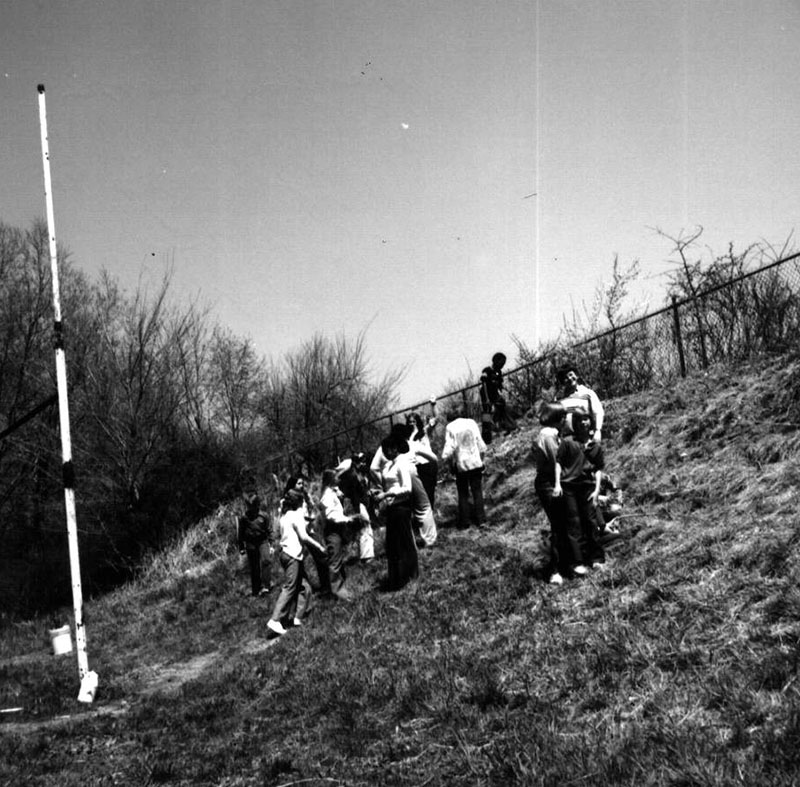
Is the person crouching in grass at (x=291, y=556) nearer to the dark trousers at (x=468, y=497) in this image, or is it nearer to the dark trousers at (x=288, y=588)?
the dark trousers at (x=288, y=588)

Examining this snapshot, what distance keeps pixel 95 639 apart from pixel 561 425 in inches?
397

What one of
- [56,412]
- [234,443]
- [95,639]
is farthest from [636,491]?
[56,412]

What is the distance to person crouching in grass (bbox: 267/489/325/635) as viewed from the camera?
35.4 ft

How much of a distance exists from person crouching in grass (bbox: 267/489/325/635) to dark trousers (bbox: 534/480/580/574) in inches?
133

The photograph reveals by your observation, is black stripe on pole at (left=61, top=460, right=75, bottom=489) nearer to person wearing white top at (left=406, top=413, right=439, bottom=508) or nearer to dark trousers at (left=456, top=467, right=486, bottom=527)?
person wearing white top at (left=406, top=413, right=439, bottom=508)

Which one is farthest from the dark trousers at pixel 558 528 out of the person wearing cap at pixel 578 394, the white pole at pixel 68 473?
the white pole at pixel 68 473

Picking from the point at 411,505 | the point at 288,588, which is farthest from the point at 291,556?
the point at 411,505

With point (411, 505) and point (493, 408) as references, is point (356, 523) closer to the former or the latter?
point (411, 505)

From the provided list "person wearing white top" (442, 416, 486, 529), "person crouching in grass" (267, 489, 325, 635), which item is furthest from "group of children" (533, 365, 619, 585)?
"person crouching in grass" (267, 489, 325, 635)

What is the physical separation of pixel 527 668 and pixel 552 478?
8.44 ft

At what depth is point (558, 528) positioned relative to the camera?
8.94 metres

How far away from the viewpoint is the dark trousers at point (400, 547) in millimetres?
10812

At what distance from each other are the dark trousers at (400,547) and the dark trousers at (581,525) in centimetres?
254

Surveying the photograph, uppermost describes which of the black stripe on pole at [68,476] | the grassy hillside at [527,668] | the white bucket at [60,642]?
the black stripe on pole at [68,476]
